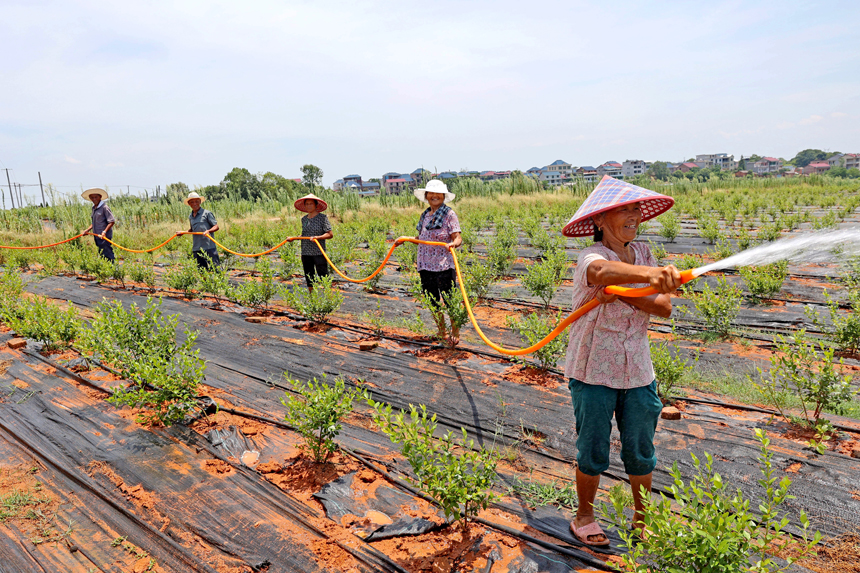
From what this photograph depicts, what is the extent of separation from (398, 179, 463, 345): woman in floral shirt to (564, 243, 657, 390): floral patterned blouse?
8.52 feet

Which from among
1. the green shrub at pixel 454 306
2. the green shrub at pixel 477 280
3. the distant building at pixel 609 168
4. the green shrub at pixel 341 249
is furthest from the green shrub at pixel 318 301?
the distant building at pixel 609 168

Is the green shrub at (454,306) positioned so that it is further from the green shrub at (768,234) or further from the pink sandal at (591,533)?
the green shrub at (768,234)

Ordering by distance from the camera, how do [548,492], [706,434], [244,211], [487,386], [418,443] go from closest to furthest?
[418,443]
[548,492]
[706,434]
[487,386]
[244,211]

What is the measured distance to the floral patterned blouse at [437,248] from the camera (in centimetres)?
499

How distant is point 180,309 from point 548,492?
21.3ft

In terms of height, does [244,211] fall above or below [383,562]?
above

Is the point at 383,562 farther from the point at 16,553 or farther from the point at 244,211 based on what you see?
the point at 244,211

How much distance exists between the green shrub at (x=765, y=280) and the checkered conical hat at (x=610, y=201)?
5528mm

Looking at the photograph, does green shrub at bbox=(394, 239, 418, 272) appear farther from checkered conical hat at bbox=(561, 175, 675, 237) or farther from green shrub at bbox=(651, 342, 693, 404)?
checkered conical hat at bbox=(561, 175, 675, 237)

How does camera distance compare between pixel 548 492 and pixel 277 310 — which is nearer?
pixel 548 492

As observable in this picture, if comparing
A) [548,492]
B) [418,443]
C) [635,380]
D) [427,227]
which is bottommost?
[548,492]

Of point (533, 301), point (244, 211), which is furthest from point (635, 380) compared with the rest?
point (244, 211)

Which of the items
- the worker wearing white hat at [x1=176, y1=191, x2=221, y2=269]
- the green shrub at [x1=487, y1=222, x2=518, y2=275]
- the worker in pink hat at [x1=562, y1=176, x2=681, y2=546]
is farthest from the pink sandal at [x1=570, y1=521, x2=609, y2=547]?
the worker wearing white hat at [x1=176, y1=191, x2=221, y2=269]

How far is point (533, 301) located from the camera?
307 inches
